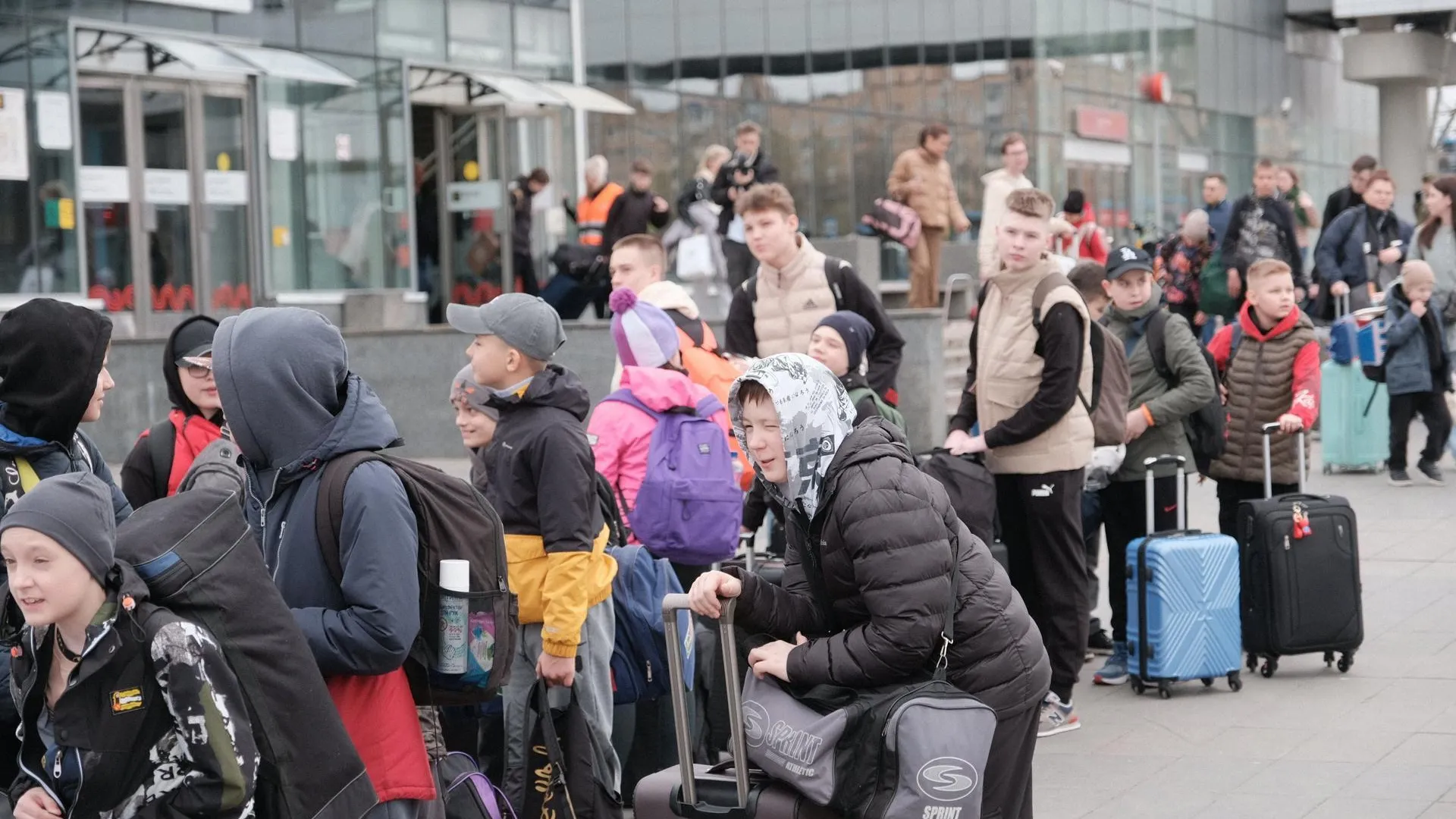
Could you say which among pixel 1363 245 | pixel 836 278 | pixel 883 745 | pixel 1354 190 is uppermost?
pixel 1354 190

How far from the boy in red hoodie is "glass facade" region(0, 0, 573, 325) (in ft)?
38.6

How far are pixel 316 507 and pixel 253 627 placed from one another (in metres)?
0.36

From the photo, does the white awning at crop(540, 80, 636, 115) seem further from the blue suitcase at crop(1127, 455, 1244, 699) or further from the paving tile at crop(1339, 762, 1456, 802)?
the paving tile at crop(1339, 762, 1456, 802)

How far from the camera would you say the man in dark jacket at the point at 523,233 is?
71.8ft

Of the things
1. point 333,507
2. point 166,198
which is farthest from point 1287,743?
point 166,198

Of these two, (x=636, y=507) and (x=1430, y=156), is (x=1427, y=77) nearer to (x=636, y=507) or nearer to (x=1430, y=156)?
(x=1430, y=156)

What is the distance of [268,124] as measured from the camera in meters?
19.1

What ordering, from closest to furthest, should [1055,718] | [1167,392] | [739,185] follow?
[1055,718], [1167,392], [739,185]

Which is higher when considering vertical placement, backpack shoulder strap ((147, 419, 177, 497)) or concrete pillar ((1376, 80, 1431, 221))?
concrete pillar ((1376, 80, 1431, 221))

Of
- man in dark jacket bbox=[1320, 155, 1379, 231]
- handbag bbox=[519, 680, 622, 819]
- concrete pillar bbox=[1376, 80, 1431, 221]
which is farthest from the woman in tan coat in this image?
concrete pillar bbox=[1376, 80, 1431, 221]

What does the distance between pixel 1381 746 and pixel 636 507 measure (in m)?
2.93

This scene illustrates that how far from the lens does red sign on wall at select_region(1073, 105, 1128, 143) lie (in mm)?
39938

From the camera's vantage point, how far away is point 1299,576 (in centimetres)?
775

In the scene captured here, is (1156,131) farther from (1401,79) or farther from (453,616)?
(453,616)
